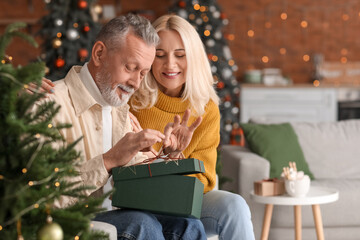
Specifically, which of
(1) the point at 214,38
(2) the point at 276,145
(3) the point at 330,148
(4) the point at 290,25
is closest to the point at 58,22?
(1) the point at 214,38

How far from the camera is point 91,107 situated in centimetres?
216

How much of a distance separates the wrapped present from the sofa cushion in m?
0.78

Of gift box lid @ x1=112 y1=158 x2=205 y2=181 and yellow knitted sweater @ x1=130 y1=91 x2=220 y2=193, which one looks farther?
yellow knitted sweater @ x1=130 y1=91 x2=220 y2=193

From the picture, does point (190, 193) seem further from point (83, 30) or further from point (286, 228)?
point (83, 30)

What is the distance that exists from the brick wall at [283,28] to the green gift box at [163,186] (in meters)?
5.78

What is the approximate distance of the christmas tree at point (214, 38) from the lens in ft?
20.4

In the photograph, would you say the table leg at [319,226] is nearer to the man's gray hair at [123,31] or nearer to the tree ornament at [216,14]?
the man's gray hair at [123,31]

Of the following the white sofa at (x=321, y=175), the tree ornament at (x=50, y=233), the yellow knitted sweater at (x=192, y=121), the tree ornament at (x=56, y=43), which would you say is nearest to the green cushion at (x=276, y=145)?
the white sofa at (x=321, y=175)

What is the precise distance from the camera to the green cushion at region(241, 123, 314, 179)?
3803 mm

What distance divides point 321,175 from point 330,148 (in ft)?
0.69

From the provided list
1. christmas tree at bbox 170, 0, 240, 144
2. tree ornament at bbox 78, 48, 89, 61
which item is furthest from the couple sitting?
christmas tree at bbox 170, 0, 240, 144

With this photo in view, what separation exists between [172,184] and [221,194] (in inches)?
17.5

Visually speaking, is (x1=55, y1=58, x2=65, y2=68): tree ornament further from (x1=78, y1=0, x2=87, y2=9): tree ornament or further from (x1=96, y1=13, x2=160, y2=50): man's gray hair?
(x1=96, y1=13, x2=160, y2=50): man's gray hair

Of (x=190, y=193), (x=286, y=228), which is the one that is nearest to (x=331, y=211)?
(x=286, y=228)
